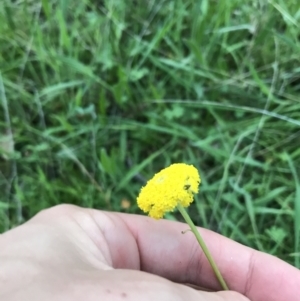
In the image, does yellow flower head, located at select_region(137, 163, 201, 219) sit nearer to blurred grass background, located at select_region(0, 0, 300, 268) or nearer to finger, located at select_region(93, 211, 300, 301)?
finger, located at select_region(93, 211, 300, 301)

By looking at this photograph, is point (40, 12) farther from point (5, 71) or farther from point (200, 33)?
point (200, 33)

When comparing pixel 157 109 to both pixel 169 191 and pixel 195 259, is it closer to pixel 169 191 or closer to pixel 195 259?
pixel 195 259

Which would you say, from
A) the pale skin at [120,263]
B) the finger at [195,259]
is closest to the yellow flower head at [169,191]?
the pale skin at [120,263]

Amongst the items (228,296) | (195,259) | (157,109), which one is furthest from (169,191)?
(157,109)

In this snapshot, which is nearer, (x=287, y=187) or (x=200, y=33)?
(x=287, y=187)

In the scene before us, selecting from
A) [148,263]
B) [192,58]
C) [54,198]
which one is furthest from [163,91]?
[148,263]

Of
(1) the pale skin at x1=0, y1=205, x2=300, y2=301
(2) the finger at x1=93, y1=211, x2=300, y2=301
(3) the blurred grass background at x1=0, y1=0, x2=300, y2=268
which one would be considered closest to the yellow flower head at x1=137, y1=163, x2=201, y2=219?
(1) the pale skin at x1=0, y1=205, x2=300, y2=301
